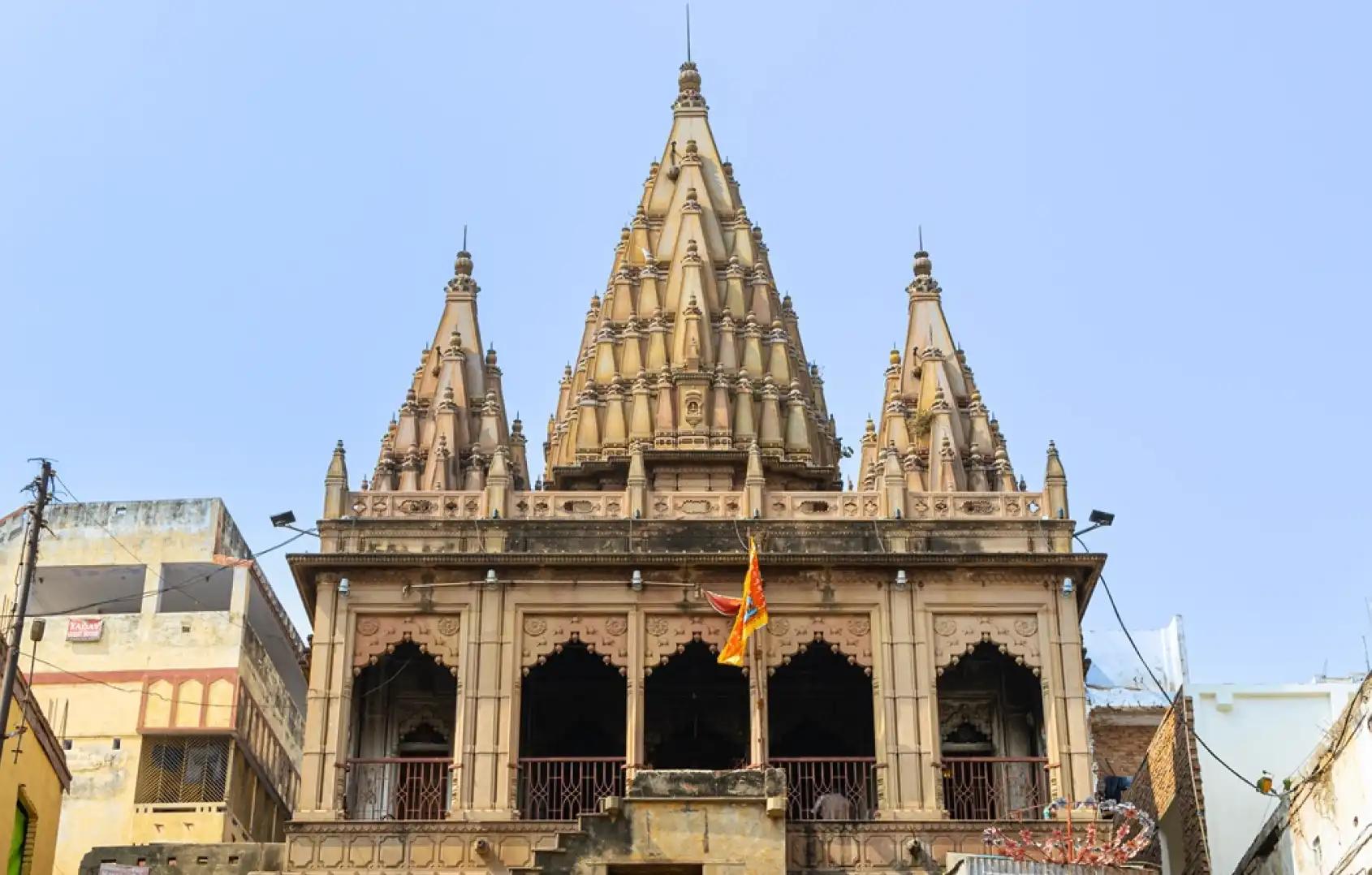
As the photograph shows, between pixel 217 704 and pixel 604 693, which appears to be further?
pixel 217 704

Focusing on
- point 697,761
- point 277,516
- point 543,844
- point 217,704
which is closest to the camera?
point 543,844

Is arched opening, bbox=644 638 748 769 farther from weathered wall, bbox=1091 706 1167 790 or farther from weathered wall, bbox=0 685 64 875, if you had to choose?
weathered wall, bbox=1091 706 1167 790

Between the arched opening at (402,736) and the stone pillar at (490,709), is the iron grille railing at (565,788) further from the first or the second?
the arched opening at (402,736)

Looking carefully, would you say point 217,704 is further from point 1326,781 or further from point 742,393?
point 1326,781

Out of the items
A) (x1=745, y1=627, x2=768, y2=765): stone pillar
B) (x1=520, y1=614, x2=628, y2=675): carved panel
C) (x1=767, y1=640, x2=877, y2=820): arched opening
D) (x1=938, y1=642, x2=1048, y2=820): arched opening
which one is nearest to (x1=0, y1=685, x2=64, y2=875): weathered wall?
(x1=520, y1=614, x2=628, y2=675): carved panel

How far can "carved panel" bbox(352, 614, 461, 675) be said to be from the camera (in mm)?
33656

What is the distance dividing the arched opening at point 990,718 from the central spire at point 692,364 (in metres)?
5.07

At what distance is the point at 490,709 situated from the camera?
3306 centimetres

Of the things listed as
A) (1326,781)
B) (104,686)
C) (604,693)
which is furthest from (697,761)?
(104,686)

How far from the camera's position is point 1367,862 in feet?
88.3

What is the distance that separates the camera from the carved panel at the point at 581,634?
33719mm

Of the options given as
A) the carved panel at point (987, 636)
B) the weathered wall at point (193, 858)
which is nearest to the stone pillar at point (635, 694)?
the carved panel at point (987, 636)

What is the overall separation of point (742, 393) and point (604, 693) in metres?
6.16

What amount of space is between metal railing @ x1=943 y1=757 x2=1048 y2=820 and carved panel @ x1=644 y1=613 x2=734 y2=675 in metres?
3.93
